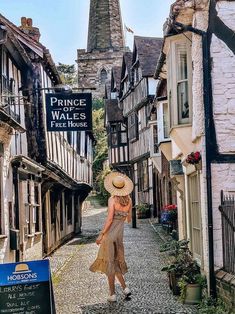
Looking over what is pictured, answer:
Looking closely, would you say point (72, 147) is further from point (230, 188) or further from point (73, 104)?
point (230, 188)

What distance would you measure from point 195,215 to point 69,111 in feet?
11.5

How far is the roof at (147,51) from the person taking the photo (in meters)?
32.7

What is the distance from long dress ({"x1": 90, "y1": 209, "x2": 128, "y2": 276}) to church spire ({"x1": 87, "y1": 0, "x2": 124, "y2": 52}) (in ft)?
203

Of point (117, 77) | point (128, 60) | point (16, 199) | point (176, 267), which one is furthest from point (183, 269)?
point (117, 77)

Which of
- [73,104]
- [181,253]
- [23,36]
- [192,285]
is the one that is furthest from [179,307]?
[23,36]

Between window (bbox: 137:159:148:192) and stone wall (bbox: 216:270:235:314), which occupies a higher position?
window (bbox: 137:159:148:192)

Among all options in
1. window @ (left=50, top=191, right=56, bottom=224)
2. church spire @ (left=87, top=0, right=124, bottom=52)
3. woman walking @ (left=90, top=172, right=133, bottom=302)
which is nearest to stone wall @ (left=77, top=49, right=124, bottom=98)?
church spire @ (left=87, top=0, right=124, bottom=52)

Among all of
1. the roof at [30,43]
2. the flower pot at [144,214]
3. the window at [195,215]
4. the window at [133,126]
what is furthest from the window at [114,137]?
the window at [195,215]

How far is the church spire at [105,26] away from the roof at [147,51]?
35709 millimetres

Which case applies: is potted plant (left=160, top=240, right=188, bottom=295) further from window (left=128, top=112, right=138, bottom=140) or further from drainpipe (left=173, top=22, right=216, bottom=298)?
window (left=128, top=112, right=138, bottom=140)

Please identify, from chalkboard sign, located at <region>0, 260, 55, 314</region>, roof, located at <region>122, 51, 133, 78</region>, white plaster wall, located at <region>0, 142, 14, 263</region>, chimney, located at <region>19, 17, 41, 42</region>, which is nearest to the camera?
chalkboard sign, located at <region>0, 260, 55, 314</region>

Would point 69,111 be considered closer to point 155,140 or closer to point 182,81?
point 182,81

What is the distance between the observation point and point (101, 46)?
7069 centimetres

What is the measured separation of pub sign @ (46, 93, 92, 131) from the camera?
12.9m
